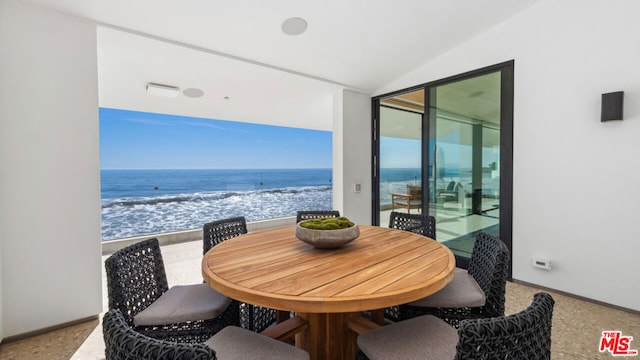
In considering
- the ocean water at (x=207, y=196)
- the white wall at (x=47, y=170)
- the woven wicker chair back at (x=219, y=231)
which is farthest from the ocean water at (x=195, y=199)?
the woven wicker chair back at (x=219, y=231)

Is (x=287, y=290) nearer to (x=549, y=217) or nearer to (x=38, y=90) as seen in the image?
(x=38, y=90)

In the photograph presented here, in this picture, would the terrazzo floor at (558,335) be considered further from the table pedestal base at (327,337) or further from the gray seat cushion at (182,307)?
the table pedestal base at (327,337)

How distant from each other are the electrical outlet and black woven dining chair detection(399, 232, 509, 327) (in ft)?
5.21

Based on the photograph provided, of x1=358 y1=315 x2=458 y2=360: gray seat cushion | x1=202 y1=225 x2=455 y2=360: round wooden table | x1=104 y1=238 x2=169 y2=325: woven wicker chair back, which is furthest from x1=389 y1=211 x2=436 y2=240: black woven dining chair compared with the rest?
x1=104 y1=238 x2=169 y2=325: woven wicker chair back

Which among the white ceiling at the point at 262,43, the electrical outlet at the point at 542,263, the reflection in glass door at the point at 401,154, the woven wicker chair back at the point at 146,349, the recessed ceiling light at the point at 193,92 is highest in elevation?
the white ceiling at the point at 262,43

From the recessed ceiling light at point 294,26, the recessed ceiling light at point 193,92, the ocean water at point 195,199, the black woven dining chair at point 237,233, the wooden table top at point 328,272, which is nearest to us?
the wooden table top at point 328,272

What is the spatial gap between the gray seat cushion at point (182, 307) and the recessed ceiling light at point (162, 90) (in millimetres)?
2628

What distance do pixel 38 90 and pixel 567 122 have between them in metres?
4.47

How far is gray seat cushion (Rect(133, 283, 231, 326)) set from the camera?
4.68 ft

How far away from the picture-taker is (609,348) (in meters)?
2.00

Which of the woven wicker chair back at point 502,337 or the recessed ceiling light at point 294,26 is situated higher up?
the recessed ceiling light at point 294,26

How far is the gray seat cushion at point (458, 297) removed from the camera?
154 centimetres

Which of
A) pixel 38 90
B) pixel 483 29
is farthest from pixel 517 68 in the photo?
pixel 38 90

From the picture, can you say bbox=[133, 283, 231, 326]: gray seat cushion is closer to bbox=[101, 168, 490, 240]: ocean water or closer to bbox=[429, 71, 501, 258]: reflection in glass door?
bbox=[101, 168, 490, 240]: ocean water
